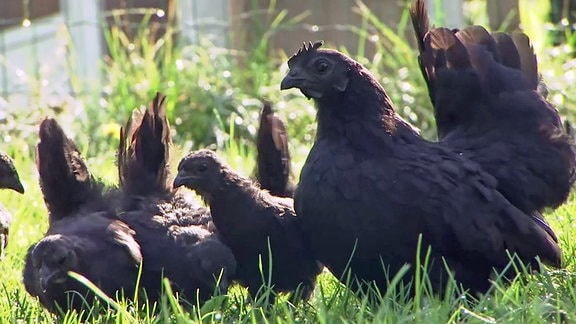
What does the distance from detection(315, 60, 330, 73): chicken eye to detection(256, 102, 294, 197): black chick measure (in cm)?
76

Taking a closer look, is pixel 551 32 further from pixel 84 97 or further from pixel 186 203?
pixel 186 203

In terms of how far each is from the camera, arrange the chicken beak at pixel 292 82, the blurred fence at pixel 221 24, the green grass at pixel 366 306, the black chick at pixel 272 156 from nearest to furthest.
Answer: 1. the green grass at pixel 366 306
2. the chicken beak at pixel 292 82
3. the black chick at pixel 272 156
4. the blurred fence at pixel 221 24

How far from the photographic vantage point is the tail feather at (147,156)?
4.72 m

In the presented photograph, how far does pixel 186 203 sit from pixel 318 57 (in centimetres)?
94

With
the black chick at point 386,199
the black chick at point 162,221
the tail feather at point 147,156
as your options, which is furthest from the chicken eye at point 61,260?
the black chick at point 386,199

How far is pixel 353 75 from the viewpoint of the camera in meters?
4.22

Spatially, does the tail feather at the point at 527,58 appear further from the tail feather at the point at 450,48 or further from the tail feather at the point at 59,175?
the tail feather at the point at 59,175

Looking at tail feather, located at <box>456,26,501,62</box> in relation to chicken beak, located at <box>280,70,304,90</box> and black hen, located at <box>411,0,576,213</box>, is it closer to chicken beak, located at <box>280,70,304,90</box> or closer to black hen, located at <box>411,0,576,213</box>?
black hen, located at <box>411,0,576,213</box>

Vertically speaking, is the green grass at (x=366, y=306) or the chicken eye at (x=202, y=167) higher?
the chicken eye at (x=202, y=167)

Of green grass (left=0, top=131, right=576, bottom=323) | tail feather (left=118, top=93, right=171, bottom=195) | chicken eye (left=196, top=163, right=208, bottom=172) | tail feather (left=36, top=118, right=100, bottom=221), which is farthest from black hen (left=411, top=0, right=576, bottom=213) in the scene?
tail feather (left=36, top=118, right=100, bottom=221)

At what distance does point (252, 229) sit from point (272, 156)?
23.8 inches

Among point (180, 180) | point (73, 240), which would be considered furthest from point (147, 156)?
point (73, 240)

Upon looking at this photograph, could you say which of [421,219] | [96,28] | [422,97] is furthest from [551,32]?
[421,219]

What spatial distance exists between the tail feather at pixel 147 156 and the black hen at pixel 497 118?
1.11m
